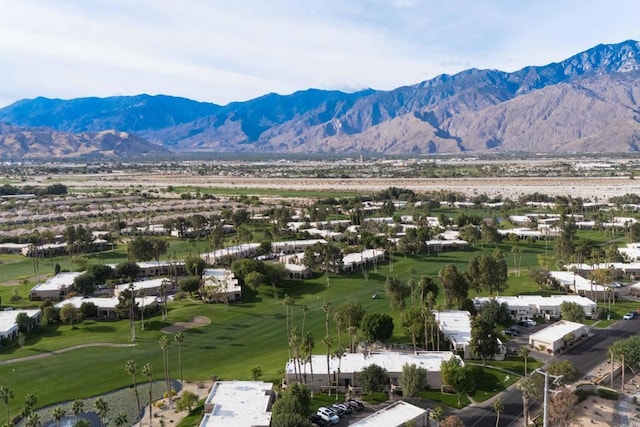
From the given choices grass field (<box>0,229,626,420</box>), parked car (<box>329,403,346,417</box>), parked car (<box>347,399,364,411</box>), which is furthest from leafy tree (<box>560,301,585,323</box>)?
parked car (<box>329,403,346,417</box>)

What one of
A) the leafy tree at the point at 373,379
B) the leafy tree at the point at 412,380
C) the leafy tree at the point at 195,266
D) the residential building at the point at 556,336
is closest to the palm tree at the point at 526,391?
the leafy tree at the point at 412,380

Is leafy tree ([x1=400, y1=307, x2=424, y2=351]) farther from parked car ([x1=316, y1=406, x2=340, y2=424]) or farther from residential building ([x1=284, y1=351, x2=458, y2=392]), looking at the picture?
parked car ([x1=316, y1=406, x2=340, y2=424])

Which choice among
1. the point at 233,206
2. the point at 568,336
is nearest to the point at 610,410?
the point at 568,336

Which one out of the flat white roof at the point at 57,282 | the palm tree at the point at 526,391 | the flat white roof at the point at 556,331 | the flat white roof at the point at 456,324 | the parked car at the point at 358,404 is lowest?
the parked car at the point at 358,404

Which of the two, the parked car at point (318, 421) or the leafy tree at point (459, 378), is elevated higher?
the leafy tree at point (459, 378)

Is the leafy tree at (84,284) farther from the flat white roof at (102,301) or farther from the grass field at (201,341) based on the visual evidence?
the grass field at (201,341)

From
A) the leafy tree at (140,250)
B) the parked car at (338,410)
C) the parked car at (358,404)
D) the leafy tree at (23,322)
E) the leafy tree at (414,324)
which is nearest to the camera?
the parked car at (338,410)

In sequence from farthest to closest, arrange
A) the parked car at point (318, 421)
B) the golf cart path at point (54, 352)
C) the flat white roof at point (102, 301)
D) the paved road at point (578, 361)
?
1. the flat white roof at point (102, 301)
2. the golf cart path at point (54, 352)
3. the paved road at point (578, 361)
4. the parked car at point (318, 421)

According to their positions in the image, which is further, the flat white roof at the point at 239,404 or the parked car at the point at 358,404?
the parked car at the point at 358,404
